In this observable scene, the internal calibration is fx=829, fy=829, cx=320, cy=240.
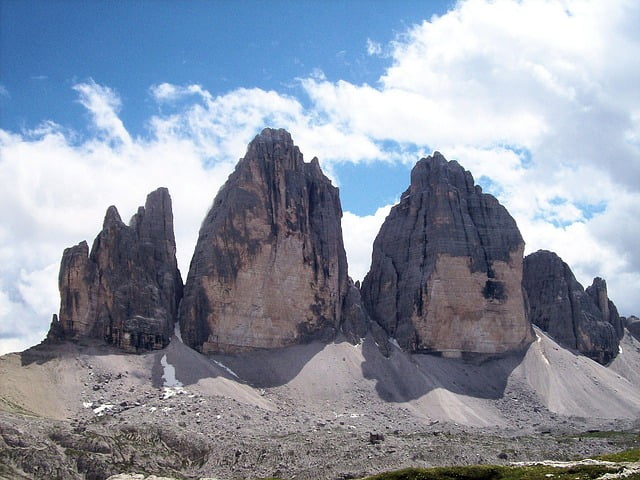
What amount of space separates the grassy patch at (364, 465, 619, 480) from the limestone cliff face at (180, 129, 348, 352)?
243 feet

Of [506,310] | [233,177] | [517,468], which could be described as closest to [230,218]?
[233,177]

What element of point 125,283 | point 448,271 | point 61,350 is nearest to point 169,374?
point 61,350

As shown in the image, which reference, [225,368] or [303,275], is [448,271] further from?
[225,368]

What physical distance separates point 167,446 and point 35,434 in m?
15.6

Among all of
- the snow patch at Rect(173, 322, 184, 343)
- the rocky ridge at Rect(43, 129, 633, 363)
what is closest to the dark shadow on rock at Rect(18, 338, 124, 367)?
the rocky ridge at Rect(43, 129, 633, 363)

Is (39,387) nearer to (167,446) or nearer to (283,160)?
(167,446)

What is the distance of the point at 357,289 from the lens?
157000 millimetres

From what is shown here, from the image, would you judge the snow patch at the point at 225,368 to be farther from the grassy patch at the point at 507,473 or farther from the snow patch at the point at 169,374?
the grassy patch at the point at 507,473

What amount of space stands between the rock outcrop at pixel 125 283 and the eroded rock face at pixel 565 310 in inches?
3114

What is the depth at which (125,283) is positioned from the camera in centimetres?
12875

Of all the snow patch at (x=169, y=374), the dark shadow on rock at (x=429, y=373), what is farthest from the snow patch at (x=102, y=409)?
the dark shadow on rock at (x=429, y=373)

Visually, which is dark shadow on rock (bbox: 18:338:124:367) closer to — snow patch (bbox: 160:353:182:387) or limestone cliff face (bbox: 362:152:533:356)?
snow patch (bbox: 160:353:182:387)

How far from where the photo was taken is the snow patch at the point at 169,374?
118m

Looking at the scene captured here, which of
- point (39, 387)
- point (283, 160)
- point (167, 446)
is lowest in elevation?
point (167, 446)
